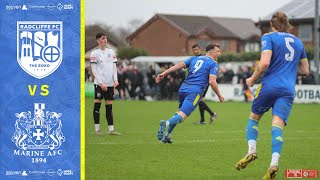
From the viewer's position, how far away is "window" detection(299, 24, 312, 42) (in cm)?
7850

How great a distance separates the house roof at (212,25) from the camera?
9925 centimetres

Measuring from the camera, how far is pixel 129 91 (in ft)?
140

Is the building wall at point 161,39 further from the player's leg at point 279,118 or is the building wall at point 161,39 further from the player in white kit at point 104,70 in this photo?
the player's leg at point 279,118

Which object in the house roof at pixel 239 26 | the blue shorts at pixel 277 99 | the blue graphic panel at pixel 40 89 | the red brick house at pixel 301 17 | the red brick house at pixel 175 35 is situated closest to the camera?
the blue graphic panel at pixel 40 89

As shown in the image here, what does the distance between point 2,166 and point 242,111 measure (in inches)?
859

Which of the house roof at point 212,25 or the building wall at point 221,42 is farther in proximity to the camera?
the house roof at point 212,25

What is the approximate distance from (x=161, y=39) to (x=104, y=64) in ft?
270

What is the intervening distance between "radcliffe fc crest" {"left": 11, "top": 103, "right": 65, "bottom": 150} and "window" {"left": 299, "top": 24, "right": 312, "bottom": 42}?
71.3 meters

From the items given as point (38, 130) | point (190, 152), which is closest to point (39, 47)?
point (38, 130)

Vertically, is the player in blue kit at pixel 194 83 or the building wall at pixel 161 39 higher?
the building wall at pixel 161 39

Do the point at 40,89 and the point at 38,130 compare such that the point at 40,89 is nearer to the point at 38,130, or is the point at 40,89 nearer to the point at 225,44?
the point at 38,130

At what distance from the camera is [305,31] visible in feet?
260

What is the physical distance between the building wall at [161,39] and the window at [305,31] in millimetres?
20454

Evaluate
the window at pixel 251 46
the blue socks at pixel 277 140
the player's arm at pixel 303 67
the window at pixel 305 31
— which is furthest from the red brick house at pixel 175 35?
the blue socks at pixel 277 140
